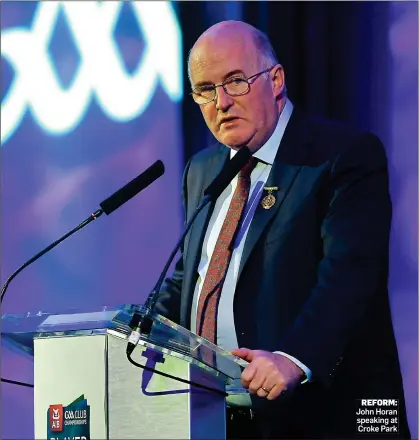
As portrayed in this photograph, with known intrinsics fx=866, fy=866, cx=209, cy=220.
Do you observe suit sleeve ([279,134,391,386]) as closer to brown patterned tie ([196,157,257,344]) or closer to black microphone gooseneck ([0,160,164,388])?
brown patterned tie ([196,157,257,344])

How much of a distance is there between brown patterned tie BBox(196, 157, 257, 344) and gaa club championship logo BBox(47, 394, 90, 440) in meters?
0.67

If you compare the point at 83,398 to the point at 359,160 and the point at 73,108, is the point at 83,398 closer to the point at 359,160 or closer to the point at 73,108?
the point at 359,160

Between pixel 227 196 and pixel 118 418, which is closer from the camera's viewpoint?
pixel 118 418

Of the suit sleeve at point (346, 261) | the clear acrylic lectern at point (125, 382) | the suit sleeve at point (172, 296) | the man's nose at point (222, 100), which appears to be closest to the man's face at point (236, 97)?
the man's nose at point (222, 100)

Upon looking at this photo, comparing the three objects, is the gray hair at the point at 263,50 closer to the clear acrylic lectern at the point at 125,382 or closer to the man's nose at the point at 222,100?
the man's nose at the point at 222,100

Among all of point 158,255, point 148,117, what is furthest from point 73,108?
point 158,255

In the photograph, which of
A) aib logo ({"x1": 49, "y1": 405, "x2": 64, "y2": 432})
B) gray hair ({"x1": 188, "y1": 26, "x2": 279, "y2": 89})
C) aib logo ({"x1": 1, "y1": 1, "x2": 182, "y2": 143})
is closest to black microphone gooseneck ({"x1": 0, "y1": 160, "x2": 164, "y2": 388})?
aib logo ({"x1": 49, "y1": 405, "x2": 64, "y2": 432})

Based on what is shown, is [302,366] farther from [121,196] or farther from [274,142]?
[274,142]

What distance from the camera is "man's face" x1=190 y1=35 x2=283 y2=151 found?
264cm

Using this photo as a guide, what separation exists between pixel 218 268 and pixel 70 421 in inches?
31.3

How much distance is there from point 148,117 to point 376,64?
0.86m

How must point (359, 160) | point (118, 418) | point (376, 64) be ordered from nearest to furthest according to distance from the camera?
point (118, 418), point (359, 160), point (376, 64)

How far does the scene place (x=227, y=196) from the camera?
2.67m

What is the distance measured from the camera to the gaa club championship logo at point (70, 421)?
1.86 m
